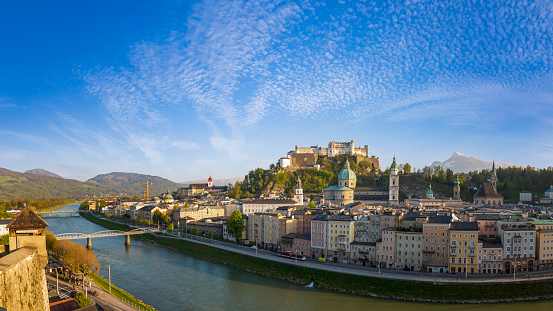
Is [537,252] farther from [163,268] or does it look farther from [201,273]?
[163,268]

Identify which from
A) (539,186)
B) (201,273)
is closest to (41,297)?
(201,273)

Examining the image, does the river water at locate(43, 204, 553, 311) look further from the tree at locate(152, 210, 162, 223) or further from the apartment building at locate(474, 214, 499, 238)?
the tree at locate(152, 210, 162, 223)

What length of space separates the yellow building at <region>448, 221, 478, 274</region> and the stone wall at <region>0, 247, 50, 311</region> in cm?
2517

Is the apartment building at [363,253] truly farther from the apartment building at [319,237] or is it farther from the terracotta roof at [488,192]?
the terracotta roof at [488,192]

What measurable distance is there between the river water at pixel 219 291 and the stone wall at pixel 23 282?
912cm

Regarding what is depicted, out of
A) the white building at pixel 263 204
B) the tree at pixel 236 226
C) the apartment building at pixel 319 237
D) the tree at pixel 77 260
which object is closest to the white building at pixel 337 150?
the white building at pixel 263 204

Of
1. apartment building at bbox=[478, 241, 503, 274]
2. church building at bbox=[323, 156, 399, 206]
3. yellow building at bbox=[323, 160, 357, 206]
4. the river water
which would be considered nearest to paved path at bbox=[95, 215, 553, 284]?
apartment building at bbox=[478, 241, 503, 274]

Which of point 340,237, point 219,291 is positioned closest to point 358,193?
point 340,237

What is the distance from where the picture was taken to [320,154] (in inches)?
4072

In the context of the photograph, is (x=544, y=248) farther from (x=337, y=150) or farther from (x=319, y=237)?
(x=337, y=150)

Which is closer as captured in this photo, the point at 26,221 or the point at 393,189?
the point at 26,221

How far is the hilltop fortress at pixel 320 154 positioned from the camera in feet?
316

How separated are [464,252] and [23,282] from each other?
87.4 feet

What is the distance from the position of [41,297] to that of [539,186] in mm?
82616
